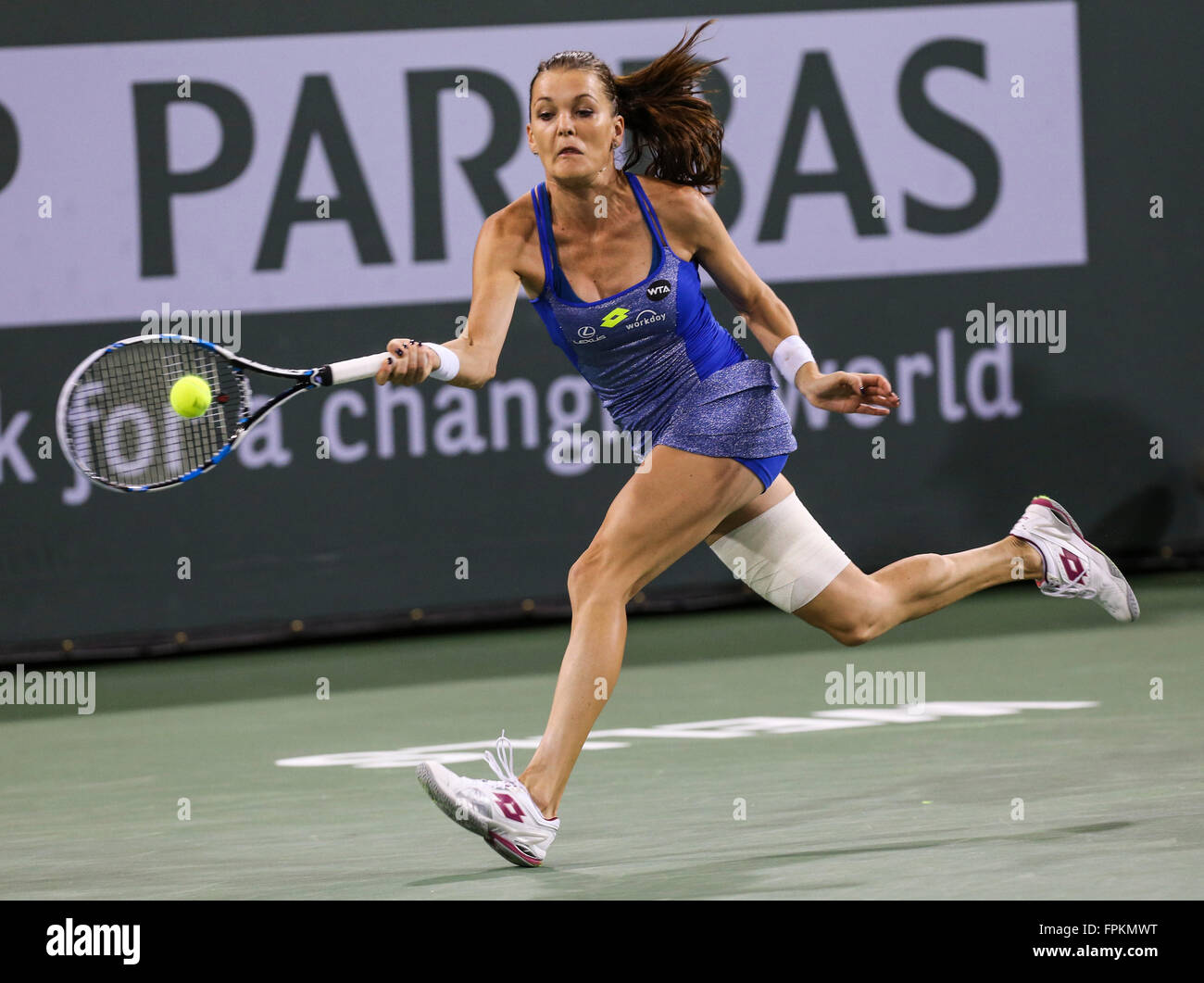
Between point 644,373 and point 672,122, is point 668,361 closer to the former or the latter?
point 644,373

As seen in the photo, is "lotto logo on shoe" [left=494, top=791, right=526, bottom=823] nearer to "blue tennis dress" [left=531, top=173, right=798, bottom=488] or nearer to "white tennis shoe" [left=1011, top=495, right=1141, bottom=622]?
"blue tennis dress" [left=531, top=173, right=798, bottom=488]

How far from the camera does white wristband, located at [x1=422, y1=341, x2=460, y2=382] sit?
391cm

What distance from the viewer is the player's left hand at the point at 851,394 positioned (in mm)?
4047

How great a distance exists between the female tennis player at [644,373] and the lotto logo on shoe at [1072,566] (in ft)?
1.38

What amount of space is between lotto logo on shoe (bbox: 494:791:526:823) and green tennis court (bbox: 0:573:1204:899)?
0.13 meters

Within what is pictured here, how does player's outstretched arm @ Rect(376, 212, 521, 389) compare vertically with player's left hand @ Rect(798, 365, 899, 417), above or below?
above

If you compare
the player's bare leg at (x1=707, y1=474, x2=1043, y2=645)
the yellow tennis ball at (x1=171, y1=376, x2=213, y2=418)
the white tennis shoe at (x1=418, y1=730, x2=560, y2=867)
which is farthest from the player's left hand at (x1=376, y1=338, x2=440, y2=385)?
the player's bare leg at (x1=707, y1=474, x2=1043, y2=645)

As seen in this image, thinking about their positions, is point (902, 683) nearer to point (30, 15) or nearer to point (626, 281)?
point (626, 281)

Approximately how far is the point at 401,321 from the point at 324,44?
44.7 inches

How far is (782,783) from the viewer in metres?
4.87

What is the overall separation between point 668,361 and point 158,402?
111cm

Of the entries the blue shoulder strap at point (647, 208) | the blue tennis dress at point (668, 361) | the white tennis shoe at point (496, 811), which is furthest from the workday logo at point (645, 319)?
the white tennis shoe at point (496, 811)

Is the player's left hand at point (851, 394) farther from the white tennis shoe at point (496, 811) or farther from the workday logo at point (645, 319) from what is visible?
the white tennis shoe at point (496, 811)

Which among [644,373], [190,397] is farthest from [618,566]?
[190,397]
